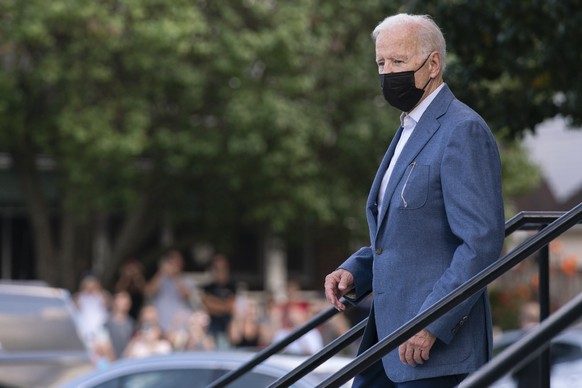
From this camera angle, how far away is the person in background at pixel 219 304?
13.8 meters

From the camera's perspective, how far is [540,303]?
169 inches

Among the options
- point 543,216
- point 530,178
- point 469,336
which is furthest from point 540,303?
point 530,178

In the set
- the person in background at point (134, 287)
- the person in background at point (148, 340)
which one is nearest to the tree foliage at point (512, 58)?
the person in background at point (148, 340)

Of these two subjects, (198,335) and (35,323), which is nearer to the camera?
(35,323)

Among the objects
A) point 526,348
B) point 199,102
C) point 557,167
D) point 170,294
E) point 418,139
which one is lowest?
point 526,348

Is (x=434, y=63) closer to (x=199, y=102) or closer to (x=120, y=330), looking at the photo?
(x=120, y=330)

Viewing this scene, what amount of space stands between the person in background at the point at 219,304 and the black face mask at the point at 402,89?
10052 mm

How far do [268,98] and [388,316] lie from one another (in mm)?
16831

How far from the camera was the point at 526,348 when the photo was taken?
2756 mm

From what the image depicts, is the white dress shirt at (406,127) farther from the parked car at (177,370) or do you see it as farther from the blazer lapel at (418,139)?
the parked car at (177,370)

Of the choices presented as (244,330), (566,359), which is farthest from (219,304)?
(566,359)

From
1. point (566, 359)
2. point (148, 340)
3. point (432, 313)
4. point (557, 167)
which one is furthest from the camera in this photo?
point (557, 167)

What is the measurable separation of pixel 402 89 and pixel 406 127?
16cm

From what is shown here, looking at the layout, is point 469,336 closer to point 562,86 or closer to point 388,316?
point 388,316
